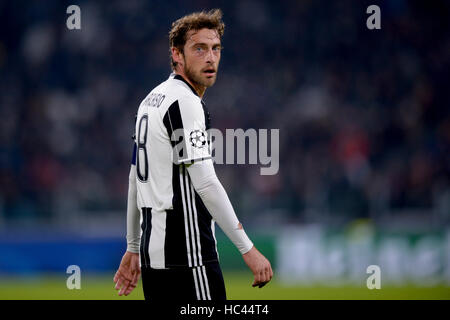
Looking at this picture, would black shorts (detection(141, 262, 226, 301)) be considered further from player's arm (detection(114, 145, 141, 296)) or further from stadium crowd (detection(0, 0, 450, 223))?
stadium crowd (detection(0, 0, 450, 223))

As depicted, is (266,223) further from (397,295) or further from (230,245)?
(397,295)

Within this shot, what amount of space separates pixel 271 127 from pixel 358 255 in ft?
11.9

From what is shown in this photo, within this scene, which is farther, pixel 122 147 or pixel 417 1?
pixel 417 1

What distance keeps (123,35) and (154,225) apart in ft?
37.0

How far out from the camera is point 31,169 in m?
12.0

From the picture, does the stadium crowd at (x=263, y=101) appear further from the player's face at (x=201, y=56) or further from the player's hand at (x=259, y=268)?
the player's hand at (x=259, y=268)

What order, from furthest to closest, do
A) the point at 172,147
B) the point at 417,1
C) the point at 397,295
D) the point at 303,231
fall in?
1. the point at 417,1
2. the point at 303,231
3. the point at 397,295
4. the point at 172,147

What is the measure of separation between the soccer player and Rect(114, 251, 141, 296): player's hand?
1.29 feet

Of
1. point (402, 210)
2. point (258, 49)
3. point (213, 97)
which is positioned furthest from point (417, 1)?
point (402, 210)

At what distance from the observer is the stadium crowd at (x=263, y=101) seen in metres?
10.9

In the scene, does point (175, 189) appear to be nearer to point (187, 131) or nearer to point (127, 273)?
point (187, 131)

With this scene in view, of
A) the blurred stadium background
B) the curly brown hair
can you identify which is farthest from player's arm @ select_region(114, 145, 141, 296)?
the blurred stadium background

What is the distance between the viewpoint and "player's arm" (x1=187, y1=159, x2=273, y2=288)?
3.78m
